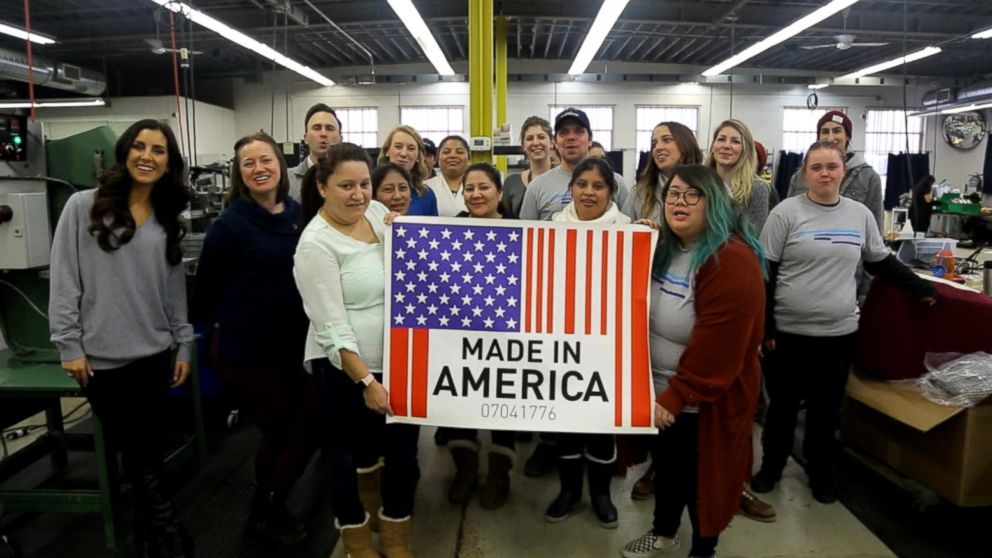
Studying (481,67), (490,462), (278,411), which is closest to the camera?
(278,411)

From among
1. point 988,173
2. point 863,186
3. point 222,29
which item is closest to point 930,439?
point 863,186

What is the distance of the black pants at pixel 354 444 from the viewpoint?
1.92 meters

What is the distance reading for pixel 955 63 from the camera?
1136cm

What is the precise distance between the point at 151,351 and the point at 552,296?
1.32 meters

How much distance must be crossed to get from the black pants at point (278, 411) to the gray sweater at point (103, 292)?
27 centimetres

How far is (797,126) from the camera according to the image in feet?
41.8

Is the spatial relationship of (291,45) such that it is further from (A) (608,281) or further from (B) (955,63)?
(B) (955,63)

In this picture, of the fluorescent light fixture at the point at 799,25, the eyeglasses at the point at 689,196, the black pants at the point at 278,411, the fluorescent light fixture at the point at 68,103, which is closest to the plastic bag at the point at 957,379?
the eyeglasses at the point at 689,196

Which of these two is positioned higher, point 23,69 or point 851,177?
point 23,69

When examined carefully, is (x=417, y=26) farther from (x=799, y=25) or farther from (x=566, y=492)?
(x=566, y=492)

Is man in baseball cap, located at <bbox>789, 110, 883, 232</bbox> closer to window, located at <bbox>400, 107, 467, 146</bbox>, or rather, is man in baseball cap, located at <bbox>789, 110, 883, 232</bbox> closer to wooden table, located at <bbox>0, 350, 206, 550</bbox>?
wooden table, located at <bbox>0, 350, 206, 550</bbox>

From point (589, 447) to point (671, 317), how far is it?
71 cm

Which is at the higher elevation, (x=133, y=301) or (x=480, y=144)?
(x=480, y=144)

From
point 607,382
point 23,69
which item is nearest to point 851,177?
point 607,382
